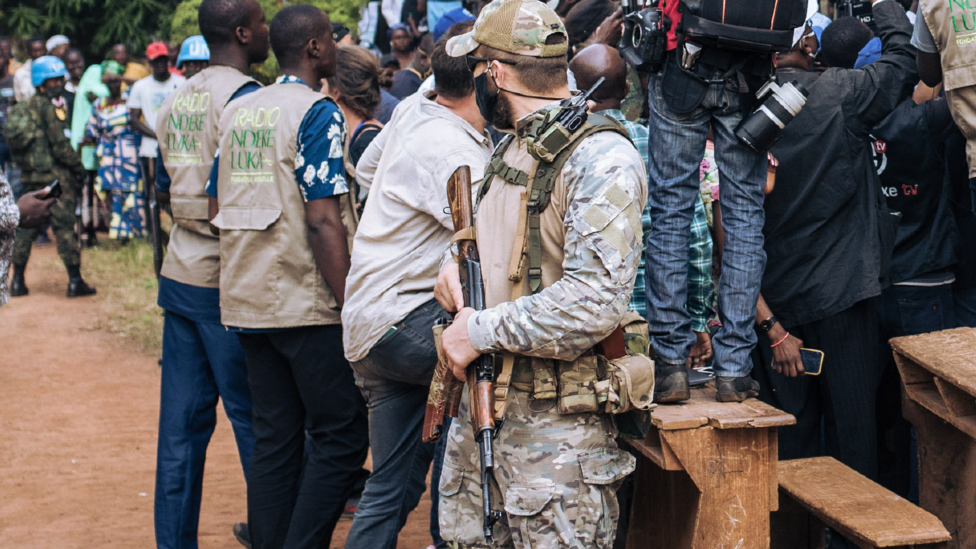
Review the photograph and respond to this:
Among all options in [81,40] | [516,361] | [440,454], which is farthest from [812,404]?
[81,40]

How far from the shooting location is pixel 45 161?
1027 cm

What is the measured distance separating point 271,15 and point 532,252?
12.8 meters

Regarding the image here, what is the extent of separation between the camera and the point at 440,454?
4371mm

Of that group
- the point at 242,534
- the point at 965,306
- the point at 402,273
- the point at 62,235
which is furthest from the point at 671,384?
the point at 62,235

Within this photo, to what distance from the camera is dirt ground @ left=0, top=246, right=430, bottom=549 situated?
207 inches

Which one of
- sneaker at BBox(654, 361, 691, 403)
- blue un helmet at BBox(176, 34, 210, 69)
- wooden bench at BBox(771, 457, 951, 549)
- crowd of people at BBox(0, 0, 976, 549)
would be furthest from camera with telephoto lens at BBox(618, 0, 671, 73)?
blue un helmet at BBox(176, 34, 210, 69)

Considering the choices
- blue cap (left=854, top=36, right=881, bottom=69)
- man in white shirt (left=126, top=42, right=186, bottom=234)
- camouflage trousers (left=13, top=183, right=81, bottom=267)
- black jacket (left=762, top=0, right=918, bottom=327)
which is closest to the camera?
black jacket (left=762, top=0, right=918, bottom=327)

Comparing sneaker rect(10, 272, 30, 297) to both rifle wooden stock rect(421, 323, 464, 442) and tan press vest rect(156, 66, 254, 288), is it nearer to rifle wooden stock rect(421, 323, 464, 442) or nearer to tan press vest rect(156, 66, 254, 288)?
tan press vest rect(156, 66, 254, 288)

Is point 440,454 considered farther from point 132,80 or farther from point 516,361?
point 132,80

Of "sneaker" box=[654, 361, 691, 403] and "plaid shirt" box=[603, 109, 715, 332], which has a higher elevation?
"plaid shirt" box=[603, 109, 715, 332]

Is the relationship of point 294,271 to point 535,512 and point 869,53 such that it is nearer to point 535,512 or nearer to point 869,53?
point 535,512

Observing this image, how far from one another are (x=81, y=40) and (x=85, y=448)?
60.0 ft

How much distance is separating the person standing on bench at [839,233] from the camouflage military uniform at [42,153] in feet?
27.7

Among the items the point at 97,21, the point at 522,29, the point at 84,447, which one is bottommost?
the point at 84,447
